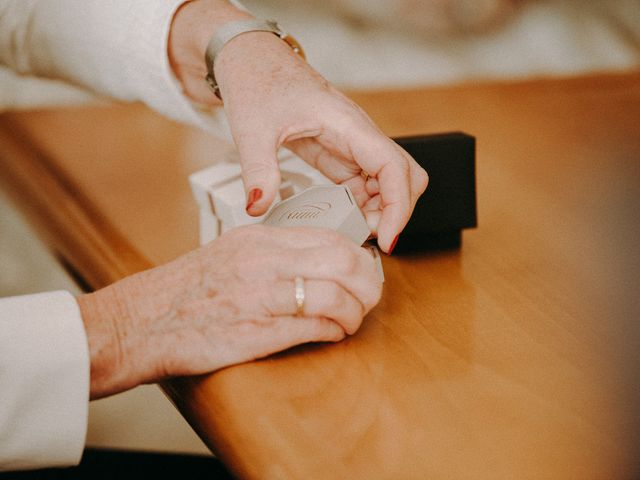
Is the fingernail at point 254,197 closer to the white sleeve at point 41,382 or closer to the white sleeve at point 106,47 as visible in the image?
the white sleeve at point 41,382

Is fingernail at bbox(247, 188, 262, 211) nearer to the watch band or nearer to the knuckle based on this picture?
the knuckle

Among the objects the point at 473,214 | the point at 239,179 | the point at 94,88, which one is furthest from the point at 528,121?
the point at 94,88

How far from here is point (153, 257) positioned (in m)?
0.81

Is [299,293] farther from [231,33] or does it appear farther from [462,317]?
[231,33]

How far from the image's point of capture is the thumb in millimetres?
655

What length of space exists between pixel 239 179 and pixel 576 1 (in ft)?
3.43

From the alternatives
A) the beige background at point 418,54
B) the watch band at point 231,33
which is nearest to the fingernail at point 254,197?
the watch band at point 231,33

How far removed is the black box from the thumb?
0.46 ft

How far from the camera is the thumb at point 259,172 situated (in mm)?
655

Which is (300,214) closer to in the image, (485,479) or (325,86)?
(325,86)

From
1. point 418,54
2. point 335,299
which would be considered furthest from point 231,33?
point 418,54

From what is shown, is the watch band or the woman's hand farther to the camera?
the watch band

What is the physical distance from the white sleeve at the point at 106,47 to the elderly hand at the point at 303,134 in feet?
0.57

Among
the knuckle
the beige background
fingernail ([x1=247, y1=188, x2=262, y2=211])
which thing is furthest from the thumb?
the beige background
